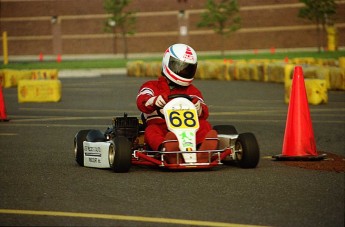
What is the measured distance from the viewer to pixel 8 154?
40.2ft

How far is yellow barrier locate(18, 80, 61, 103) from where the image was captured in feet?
79.8

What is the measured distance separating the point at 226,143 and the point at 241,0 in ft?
208

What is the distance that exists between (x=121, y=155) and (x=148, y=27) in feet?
219

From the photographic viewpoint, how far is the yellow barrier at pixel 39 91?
24.3 meters

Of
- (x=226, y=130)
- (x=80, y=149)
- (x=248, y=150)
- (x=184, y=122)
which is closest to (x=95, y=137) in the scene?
(x=80, y=149)

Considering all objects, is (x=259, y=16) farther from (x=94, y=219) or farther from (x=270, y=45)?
(x=94, y=219)

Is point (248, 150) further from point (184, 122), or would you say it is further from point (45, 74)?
point (45, 74)

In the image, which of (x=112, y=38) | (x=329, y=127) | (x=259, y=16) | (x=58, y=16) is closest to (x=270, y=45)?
(x=259, y=16)

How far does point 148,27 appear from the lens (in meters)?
76.4

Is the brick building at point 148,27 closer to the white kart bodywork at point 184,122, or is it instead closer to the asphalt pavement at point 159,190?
the asphalt pavement at point 159,190

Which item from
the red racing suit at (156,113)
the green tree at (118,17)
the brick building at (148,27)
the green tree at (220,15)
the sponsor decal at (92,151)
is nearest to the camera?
the red racing suit at (156,113)

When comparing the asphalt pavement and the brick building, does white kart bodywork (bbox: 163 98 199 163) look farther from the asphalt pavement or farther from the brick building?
the brick building

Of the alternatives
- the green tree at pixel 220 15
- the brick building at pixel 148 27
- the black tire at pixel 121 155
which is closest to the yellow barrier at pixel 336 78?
the black tire at pixel 121 155

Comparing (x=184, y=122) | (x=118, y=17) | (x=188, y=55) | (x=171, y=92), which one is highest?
(x=118, y=17)
